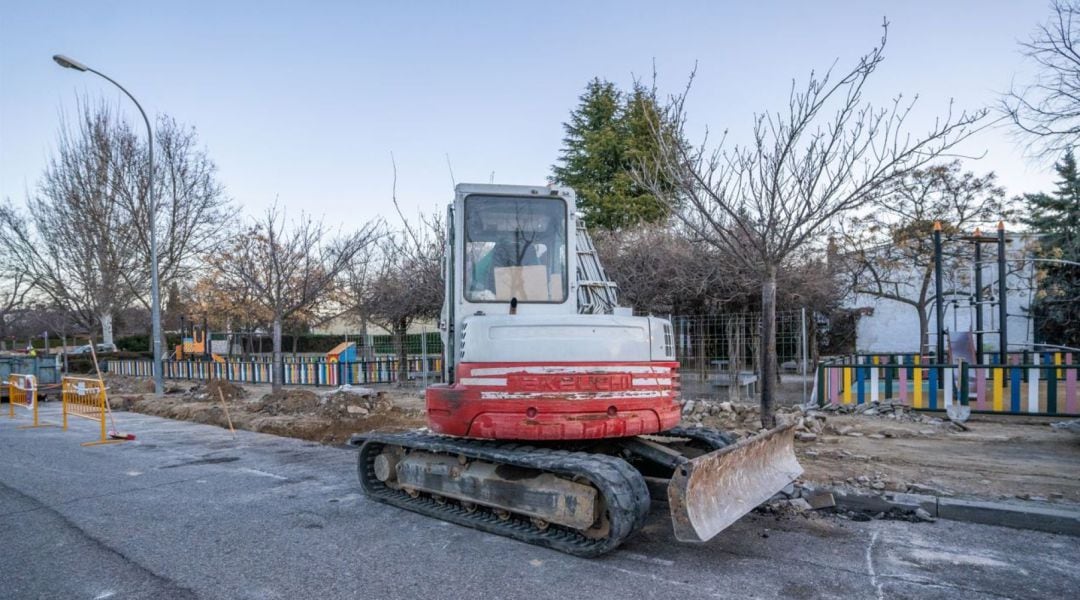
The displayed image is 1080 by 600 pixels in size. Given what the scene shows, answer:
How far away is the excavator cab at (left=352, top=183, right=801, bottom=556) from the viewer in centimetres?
476

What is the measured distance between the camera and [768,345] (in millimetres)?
8000

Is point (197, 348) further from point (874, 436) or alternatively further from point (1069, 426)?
point (1069, 426)

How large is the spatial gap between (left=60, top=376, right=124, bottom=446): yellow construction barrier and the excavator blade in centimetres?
1013

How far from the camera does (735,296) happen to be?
15742 millimetres

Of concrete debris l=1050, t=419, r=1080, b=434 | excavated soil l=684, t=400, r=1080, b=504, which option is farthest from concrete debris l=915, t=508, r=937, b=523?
concrete debris l=1050, t=419, r=1080, b=434

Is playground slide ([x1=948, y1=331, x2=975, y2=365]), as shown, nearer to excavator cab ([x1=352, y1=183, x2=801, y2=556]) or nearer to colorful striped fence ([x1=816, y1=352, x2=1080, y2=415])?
colorful striped fence ([x1=816, y1=352, x2=1080, y2=415])

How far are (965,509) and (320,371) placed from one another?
19024mm

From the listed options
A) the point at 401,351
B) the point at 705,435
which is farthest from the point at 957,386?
the point at 401,351

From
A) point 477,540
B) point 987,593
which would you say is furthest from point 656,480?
point 987,593

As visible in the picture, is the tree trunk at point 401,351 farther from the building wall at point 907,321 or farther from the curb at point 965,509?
the building wall at point 907,321

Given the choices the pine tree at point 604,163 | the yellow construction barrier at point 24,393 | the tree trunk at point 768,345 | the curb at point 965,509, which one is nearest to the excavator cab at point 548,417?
the curb at point 965,509

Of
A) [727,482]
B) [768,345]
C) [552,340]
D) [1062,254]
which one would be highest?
[1062,254]

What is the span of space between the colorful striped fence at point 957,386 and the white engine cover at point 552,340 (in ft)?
24.4

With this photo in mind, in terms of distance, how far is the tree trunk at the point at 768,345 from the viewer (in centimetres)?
804
